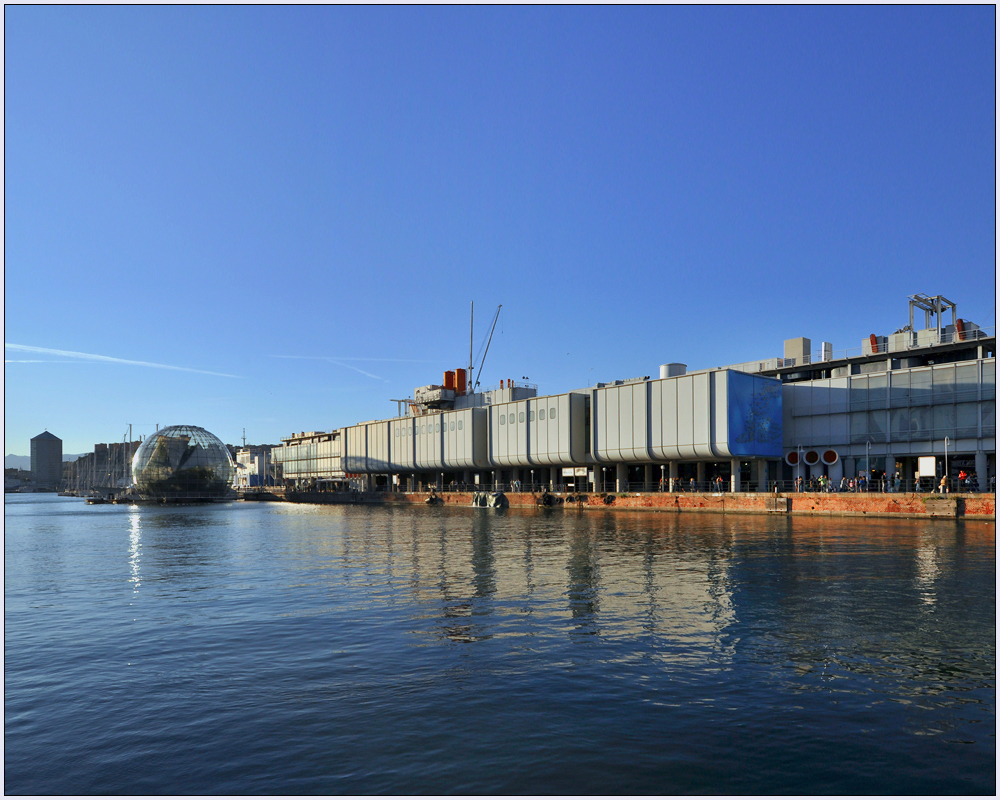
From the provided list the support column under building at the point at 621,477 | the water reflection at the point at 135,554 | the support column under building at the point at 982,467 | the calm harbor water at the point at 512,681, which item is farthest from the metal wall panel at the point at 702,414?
the water reflection at the point at 135,554

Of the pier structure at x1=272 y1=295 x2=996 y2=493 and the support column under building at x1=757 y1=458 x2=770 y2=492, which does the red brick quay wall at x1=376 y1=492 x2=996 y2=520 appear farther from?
the support column under building at x1=757 y1=458 x2=770 y2=492

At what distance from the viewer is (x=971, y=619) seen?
20.1m

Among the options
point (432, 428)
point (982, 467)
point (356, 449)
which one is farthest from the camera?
point (356, 449)

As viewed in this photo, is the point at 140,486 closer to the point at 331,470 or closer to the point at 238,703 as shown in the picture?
the point at 331,470

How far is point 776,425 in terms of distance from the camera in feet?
286

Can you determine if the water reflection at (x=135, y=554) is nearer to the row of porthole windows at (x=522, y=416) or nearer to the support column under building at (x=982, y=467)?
the row of porthole windows at (x=522, y=416)

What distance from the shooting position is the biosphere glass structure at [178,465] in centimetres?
14862

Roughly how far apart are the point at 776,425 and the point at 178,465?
11684 cm

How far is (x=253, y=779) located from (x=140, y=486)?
15707 centimetres

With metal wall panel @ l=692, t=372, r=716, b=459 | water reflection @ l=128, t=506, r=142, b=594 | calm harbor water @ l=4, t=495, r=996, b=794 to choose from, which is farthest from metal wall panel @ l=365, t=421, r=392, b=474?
calm harbor water @ l=4, t=495, r=996, b=794

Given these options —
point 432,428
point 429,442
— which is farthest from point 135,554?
point 429,442

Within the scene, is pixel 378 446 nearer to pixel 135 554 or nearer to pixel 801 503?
pixel 801 503

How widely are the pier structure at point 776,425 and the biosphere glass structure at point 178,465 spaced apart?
62.6m

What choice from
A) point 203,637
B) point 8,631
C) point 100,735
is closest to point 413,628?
point 203,637
